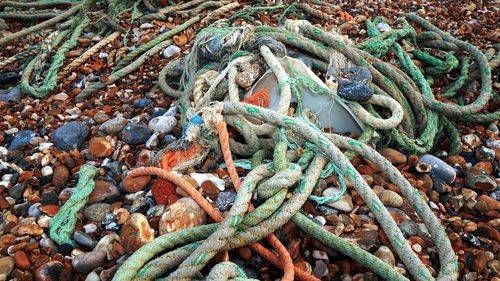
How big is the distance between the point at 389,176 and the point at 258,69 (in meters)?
0.93

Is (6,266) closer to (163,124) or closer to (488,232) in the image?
(163,124)

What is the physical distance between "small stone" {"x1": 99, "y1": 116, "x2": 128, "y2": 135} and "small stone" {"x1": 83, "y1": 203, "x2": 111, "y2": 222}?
24.0 inches

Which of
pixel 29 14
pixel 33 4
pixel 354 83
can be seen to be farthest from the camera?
pixel 33 4

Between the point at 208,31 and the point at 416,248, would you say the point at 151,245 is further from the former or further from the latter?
the point at 208,31

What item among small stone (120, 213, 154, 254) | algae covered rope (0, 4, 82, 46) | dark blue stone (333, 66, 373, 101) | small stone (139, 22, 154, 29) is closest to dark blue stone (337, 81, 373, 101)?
dark blue stone (333, 66, 373, 101)

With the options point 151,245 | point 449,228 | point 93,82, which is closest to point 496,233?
point 449,228

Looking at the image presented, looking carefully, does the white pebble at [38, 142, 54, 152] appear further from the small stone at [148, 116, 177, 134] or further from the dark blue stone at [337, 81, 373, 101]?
the dark blue stone at [337, 81, 373, 101]

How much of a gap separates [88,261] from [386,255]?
1.08 m

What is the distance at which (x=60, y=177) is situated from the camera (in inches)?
80.5

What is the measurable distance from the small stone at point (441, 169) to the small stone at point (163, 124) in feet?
4.16

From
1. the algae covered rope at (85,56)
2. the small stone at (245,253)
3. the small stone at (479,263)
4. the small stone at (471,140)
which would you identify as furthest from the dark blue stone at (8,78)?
the small stone at (479,263)

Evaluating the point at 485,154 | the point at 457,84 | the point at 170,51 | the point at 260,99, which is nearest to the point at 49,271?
the point at 260,99

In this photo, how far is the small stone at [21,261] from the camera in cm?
159

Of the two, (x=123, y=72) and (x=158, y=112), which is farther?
(x=123, y=72)
